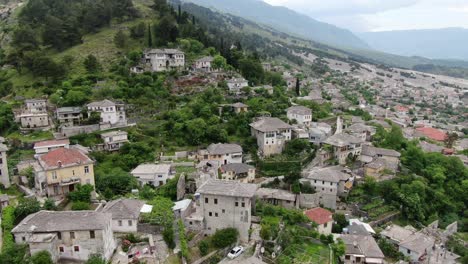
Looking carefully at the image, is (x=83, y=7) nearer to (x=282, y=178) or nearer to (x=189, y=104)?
(x=189, y=104)

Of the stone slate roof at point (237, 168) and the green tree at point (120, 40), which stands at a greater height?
the green tree at point (120, 40)

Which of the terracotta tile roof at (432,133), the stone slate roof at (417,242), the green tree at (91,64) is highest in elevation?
the green tree at (91,64)

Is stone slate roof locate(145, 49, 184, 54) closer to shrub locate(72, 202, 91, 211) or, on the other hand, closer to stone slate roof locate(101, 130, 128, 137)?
stone slate roof locate(101, 130, 128, 137)

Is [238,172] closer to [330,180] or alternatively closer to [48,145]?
[330,180]

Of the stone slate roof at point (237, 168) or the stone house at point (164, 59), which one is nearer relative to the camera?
the stone slate roof at point (237, 168)

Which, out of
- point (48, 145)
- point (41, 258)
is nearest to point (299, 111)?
point (48, 145)

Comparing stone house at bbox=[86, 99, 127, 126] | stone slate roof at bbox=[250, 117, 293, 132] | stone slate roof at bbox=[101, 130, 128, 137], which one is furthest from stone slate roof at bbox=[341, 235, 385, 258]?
stone house at bbox=[86, 99, 127, 126]

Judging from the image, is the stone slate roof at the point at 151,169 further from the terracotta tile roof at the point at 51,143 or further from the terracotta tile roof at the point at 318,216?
the terracotta tile roof at the point at 318,216

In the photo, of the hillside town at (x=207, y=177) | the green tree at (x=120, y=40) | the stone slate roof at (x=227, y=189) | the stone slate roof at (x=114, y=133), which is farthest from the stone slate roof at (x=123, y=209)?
the green tree at (x=120, y=40)
